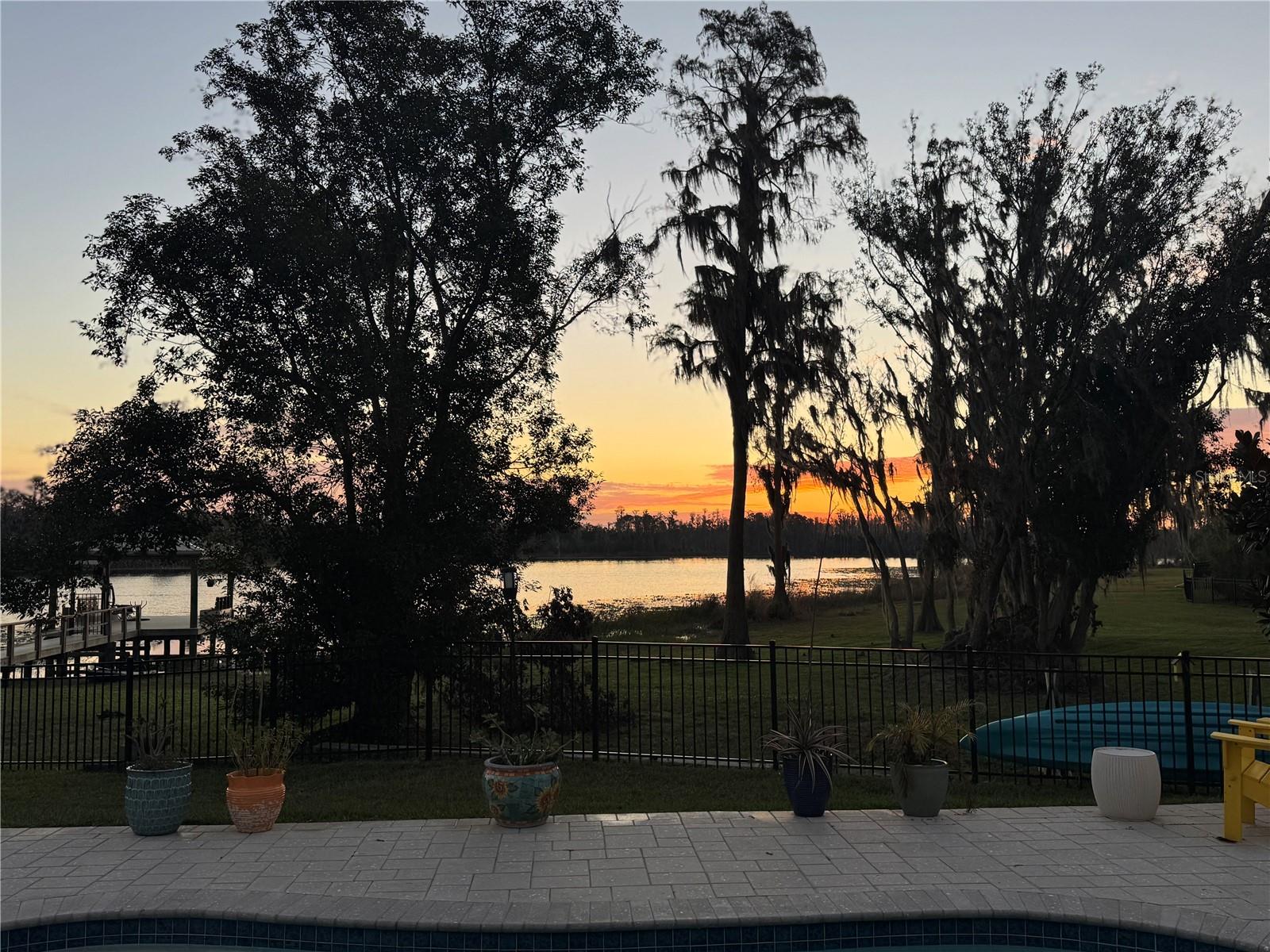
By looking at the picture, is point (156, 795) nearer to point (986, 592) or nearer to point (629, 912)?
point (629, 912)

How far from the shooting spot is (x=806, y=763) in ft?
26.5

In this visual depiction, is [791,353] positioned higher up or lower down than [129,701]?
higher up

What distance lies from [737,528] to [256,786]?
19.3 m

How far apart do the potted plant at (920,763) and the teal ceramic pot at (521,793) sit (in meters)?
2.87

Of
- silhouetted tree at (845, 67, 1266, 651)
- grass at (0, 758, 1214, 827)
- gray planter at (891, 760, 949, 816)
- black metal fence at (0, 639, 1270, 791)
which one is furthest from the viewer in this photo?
silhouetted tree at (845, 67, 1266, 651)

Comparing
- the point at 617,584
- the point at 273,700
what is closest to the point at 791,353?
the point at 273,700

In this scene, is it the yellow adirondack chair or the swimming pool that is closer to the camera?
the swimming pool

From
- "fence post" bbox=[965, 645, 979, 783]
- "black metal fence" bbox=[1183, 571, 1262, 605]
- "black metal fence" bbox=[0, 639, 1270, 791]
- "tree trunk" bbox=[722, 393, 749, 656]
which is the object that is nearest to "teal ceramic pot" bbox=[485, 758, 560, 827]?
"black metal fence" bbox=[0, 639, 1270, 791]

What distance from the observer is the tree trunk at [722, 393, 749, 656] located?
25.8m

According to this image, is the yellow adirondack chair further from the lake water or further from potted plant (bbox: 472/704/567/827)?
the lake water

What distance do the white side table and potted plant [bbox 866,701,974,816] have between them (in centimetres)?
122

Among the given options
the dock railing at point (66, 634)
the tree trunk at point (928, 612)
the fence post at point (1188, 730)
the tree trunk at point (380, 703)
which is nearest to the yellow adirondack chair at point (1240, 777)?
the fence post at point (1188, 730)

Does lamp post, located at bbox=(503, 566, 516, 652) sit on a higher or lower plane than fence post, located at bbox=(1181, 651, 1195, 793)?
higher

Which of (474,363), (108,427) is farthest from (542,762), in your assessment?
(108,427)
